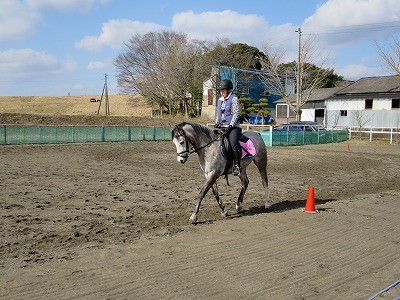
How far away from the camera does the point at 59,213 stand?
321 inches

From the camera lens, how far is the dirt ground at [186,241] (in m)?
4.54

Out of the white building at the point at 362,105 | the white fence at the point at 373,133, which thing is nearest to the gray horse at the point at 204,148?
the white fence at the point at 373,133

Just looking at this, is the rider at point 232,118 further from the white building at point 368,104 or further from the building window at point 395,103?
the building window at point 395,103

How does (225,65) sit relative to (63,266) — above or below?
above

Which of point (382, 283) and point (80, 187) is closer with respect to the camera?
point (382, 283)

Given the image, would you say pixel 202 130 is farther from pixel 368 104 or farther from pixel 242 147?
pixel 368 104

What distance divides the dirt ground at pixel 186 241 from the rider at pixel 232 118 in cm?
126

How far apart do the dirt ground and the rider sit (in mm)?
1261

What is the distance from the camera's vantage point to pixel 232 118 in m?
8.17

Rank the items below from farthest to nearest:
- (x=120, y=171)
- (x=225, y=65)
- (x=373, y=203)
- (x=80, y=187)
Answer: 1. (x=225, y=65)
2. (x=120, y=171)
3. (x=80, y=187)
4. (x=373, y=203)

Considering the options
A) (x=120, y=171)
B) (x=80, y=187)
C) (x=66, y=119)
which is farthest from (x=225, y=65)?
(x=80, y=187)

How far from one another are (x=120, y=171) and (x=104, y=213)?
6.62 m

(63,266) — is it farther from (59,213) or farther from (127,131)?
(127,131)

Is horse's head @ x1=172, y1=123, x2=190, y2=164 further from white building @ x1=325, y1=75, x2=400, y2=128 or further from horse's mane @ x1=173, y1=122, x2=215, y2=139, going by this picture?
white building @ x1=325, y1=75, x2=400, y2=128
